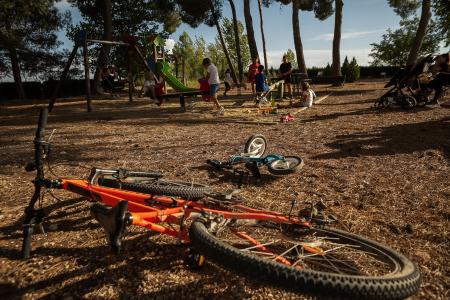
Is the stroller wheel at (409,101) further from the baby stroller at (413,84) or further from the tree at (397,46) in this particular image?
the tree at (397,46)

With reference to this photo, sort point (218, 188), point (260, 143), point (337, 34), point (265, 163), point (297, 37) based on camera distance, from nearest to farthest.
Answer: point (218, 188) → point (265, 163) → point (260, 143) → point (337, 34) → point (297, 37)

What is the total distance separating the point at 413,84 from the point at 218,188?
1005 centimetres

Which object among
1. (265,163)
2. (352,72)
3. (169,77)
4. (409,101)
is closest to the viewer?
(265,163)

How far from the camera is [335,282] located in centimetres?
180

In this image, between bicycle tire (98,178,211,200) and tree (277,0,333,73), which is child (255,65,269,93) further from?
bicycle tire (98,178,211,200)

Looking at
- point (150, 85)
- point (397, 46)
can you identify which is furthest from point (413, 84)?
point (397, 46)

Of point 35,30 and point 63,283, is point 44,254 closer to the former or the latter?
point 63,283

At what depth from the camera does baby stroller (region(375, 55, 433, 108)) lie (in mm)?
10703

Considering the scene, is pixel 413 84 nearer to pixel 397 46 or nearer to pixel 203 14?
pixel 203 14

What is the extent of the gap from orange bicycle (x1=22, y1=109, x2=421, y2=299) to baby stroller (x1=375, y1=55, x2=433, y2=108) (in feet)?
32.9

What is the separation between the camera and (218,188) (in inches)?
179

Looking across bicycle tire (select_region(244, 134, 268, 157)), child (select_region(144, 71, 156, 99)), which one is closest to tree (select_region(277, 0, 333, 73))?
child (select_region(144, 71, 156, 99))

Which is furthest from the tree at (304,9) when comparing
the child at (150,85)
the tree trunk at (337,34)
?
the child at (150,85)

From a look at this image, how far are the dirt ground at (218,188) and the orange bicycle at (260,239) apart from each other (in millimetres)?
305
